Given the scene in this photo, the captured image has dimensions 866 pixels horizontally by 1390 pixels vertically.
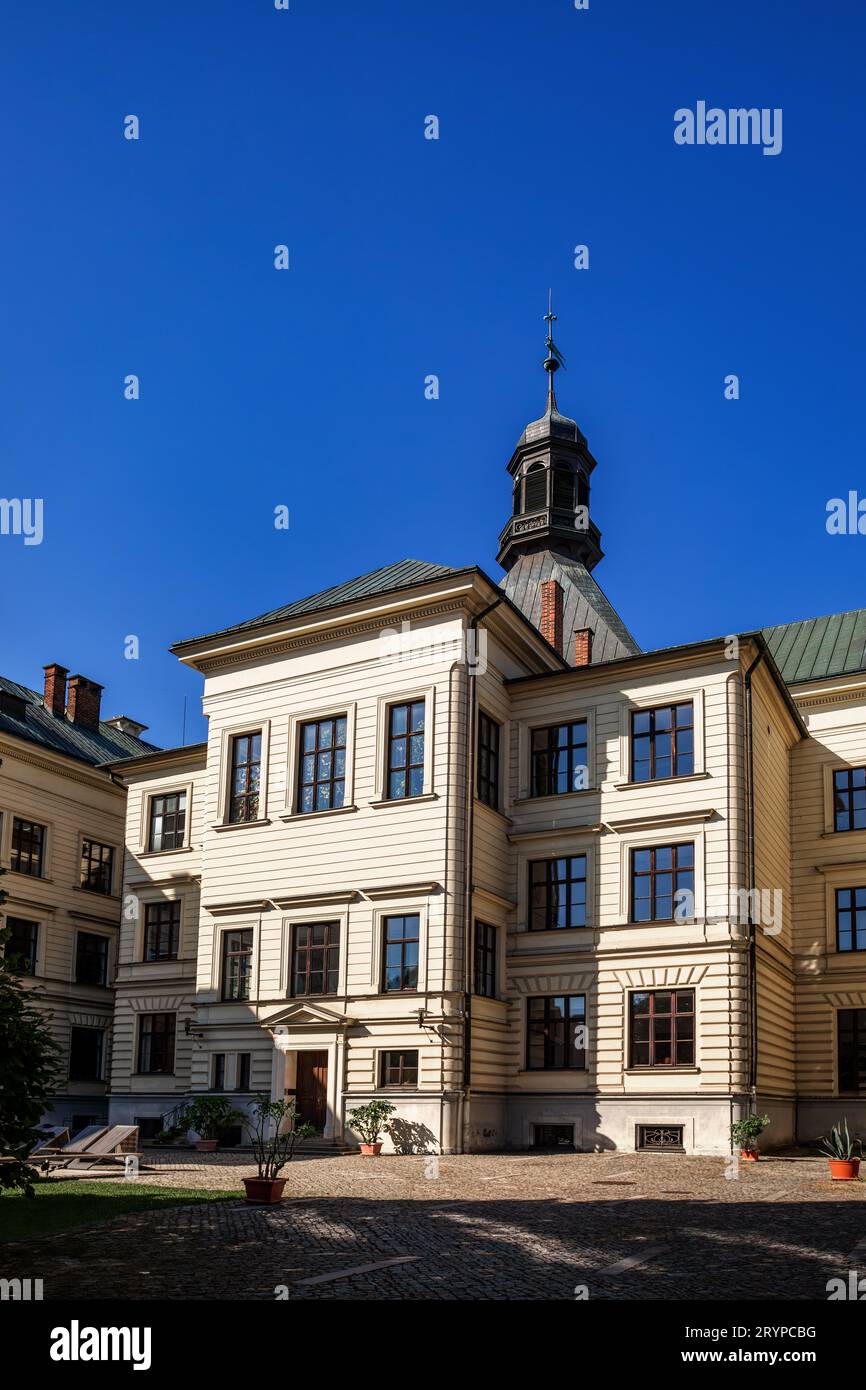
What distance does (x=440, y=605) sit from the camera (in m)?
31.0

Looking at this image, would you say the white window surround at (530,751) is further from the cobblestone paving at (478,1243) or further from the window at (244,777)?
the cobblestone paving at (478,1243)

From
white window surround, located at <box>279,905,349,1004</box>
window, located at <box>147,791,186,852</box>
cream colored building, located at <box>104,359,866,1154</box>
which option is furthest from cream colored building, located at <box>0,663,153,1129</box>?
white window surround, located at <box>279,905,349,1004</box>

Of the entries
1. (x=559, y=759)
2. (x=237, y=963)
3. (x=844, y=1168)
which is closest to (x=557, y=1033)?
(x=559, y=759)

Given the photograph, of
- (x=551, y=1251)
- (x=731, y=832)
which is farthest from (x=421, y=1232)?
(x=731, y=832)

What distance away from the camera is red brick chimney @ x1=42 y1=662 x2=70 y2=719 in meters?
46.2

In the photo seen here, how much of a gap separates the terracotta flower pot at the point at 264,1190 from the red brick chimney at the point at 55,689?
3264 cm

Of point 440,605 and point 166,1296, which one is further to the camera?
point 440,605

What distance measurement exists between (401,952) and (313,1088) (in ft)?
13.3

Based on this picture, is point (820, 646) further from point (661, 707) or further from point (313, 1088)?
point (313, 1088)

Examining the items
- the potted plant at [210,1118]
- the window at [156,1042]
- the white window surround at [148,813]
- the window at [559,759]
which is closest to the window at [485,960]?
A: the window at [559,759]

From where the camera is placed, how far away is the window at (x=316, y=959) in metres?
30.7

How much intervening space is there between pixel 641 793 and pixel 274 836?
963 centimetres

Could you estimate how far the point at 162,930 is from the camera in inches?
1510

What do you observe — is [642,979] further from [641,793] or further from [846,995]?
[846,995]
